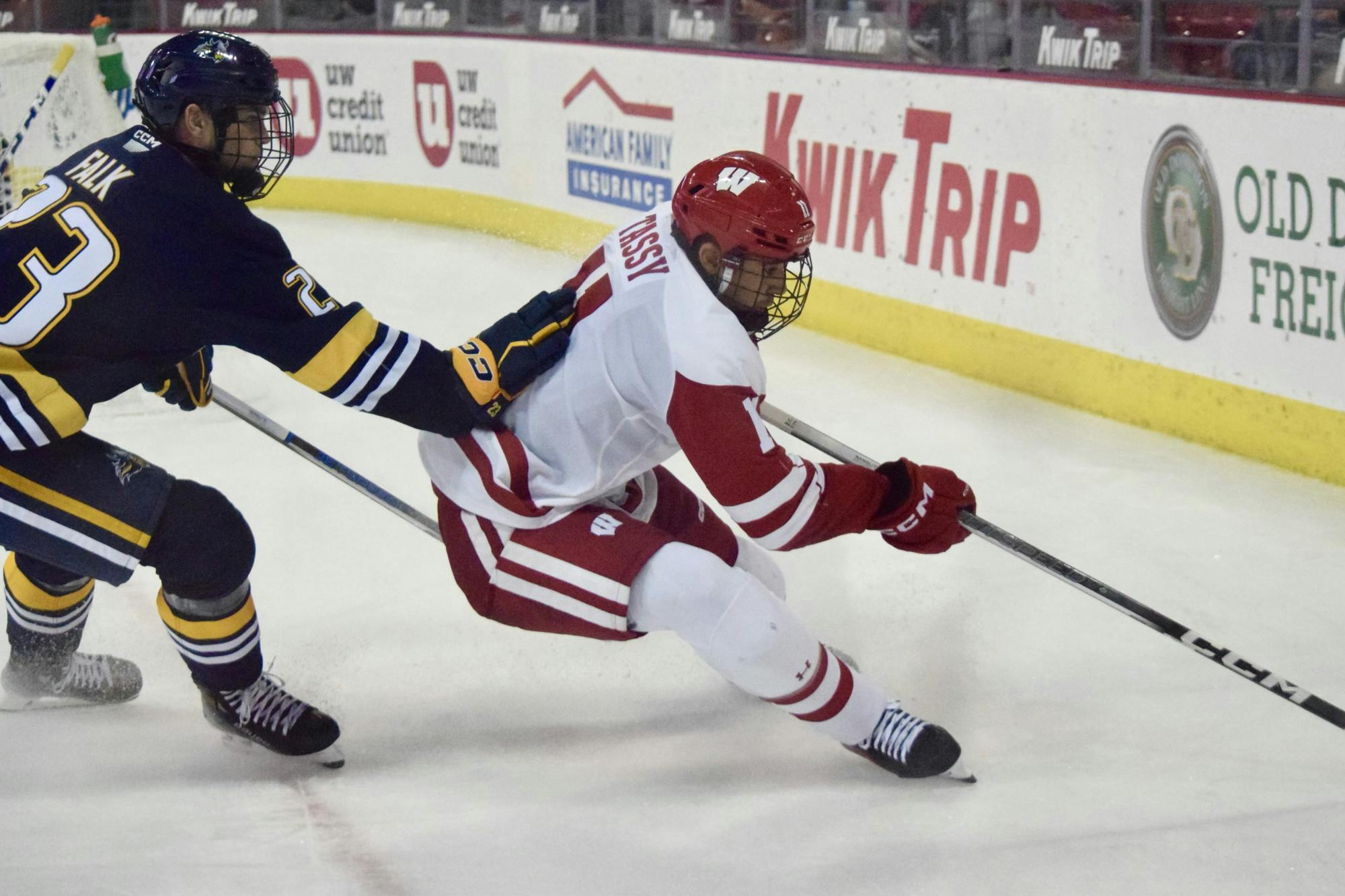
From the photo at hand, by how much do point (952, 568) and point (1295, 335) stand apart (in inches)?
46.1

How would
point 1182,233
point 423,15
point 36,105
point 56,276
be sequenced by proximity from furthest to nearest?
point 423,15
point 36,105
point 1182,233
point 56,276

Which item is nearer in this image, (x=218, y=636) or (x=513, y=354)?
(x=513, y=354)

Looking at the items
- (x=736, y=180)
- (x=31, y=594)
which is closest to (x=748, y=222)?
(x=736, y=180)

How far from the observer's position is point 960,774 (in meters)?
2.28

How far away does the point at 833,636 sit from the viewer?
9.59 ft

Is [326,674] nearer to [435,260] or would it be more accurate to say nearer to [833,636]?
[833,636]

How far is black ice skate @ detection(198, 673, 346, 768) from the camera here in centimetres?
238

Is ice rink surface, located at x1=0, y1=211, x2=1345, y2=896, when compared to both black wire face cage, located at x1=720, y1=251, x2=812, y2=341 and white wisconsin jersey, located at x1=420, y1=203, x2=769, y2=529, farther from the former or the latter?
black wire face cage, located at x1=720, y1=251, x2=812, y2=341

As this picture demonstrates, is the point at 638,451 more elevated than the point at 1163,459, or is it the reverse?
the point at 638,451

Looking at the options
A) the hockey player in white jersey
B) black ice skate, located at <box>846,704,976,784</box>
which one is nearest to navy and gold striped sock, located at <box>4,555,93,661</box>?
the hockey player in white jersey

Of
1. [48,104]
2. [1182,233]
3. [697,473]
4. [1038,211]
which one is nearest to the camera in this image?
[697,473]

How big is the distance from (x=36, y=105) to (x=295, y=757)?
3.04 meters

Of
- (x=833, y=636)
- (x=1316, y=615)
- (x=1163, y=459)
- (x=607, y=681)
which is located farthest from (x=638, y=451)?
(x=1163, y=459)

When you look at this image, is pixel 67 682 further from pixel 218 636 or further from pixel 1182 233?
pixel 1182 233
